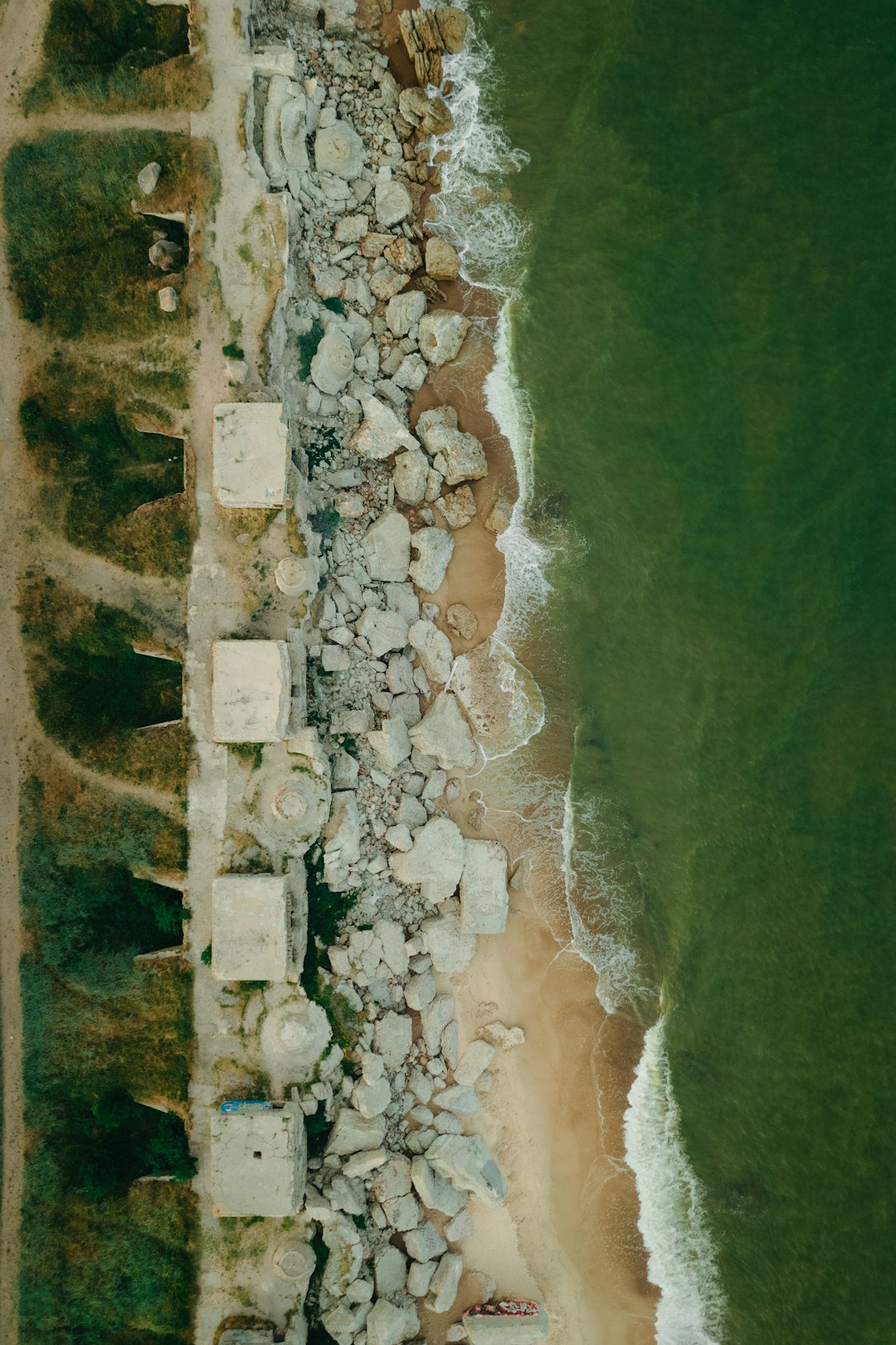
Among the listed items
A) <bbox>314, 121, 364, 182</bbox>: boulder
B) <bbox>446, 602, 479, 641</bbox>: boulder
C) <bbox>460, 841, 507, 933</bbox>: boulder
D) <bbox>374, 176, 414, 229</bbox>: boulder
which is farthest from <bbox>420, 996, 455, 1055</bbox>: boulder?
<bbox>314, 121, 364, 182</bbox>: boulder

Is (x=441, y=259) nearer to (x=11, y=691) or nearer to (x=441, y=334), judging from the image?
(x=441, y=334)

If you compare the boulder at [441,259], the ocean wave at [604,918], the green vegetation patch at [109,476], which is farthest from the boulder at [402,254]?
the ocean wave at [604,918]

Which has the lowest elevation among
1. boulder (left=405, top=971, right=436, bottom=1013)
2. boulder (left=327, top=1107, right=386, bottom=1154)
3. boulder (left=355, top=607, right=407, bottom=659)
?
boulder (left=327, top=1107, right=386, bottom=1154)

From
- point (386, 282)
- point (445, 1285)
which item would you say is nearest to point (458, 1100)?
point (445, 1285)

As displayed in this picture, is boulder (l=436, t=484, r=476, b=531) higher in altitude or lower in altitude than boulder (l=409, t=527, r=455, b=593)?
higher

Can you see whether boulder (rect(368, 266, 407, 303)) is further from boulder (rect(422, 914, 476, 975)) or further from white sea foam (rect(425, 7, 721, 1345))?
boulder (rect(422, 914, 476, 975))

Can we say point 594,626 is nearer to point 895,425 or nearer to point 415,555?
point 415,555

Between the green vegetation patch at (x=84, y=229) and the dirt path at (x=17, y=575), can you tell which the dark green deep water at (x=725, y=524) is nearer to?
the green vegetation patch at (x=84, y=229)
